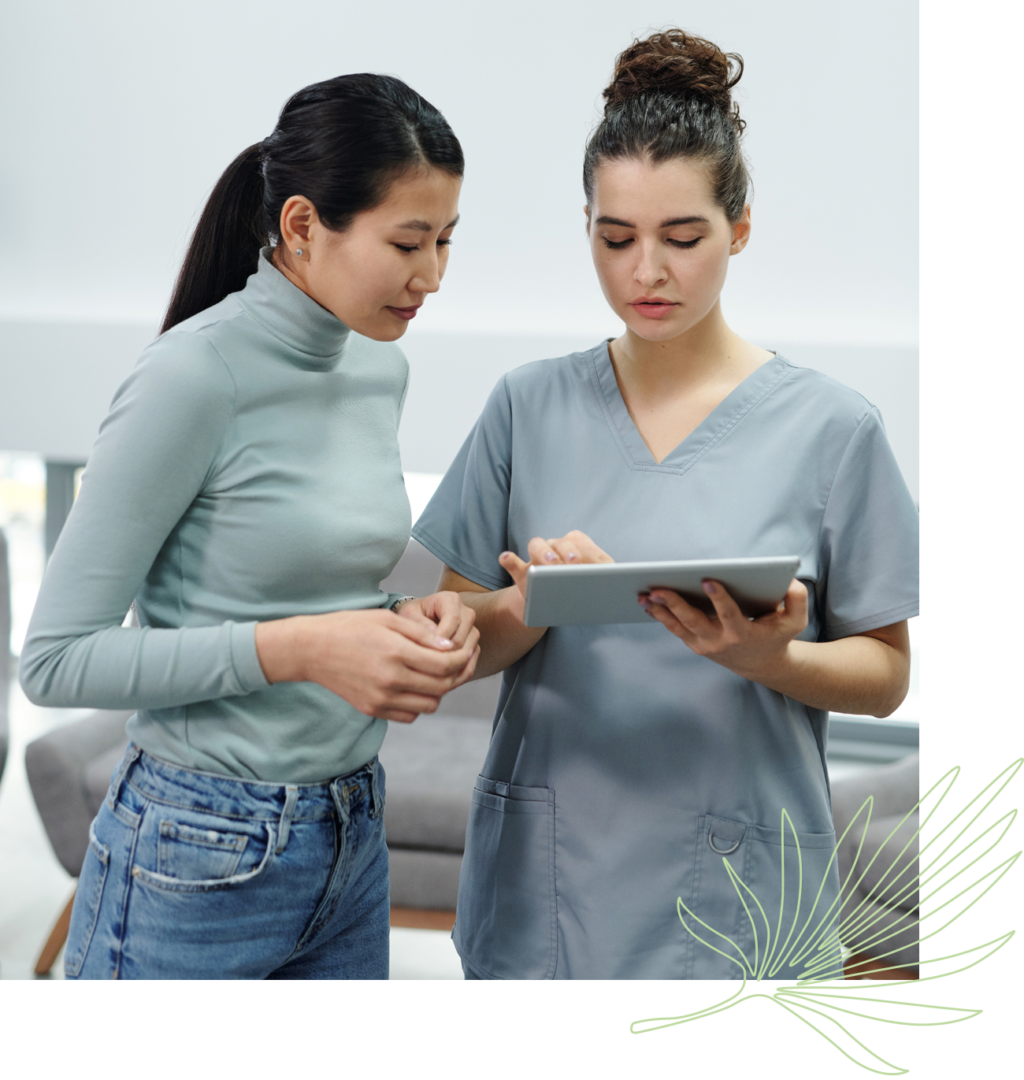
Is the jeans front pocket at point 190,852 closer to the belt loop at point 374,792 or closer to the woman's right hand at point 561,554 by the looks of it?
the belt loop at point 374,792

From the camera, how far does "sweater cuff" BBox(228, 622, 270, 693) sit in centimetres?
76

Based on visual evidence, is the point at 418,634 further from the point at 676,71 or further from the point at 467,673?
the point at 676,71

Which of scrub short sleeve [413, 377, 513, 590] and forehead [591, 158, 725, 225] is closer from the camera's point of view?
forehead [591, 158, 725, 225]

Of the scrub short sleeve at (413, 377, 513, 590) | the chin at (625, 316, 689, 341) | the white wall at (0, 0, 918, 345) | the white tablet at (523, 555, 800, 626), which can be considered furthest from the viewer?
the white wall at (0, 0, 918, 345)

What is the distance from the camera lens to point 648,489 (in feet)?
3.19

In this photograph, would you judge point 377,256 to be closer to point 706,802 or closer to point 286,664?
point 286,664

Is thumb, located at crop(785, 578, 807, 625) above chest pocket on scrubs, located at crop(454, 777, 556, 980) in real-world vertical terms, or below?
above

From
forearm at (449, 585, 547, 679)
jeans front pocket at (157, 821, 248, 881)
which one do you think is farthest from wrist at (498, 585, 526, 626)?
jeans front pocket at (157, 821, 248, 881)

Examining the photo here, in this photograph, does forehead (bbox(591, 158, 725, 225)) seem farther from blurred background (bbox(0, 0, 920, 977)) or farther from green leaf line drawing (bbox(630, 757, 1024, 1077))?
blurred background (bbox(0, 0, 920, 977))

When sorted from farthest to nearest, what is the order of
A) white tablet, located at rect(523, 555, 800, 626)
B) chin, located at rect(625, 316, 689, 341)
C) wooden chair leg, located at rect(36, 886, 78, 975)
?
wooden chair leg, located at rect(36, 886, 78, 975) < chin, located at rect(625, 316, 689, 341) < white tablet, located at rect(523, 555, 800, 626)

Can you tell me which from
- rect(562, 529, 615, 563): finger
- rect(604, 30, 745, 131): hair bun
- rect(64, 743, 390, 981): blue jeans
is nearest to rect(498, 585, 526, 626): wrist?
rect(562, 529, 615, 563): finger

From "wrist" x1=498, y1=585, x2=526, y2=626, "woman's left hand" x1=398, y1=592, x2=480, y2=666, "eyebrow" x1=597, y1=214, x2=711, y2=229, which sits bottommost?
"wrist" x1=498, y1=585, x2=526, y2=626

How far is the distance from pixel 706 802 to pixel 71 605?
591mm

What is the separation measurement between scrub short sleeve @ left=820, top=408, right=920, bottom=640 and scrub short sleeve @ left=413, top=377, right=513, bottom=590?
33 cm
